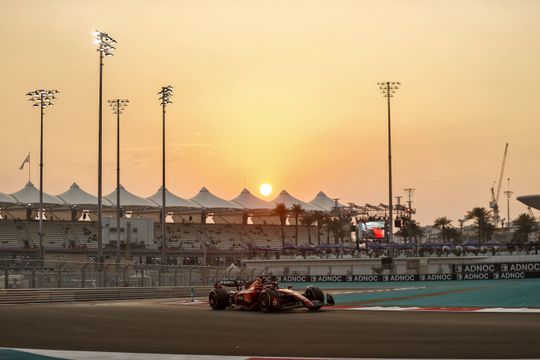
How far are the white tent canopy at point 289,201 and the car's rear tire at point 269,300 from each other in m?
119

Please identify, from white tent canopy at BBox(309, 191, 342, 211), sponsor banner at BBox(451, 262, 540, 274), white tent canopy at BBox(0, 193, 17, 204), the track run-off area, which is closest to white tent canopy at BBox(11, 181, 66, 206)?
white tent canopy at BBox(0, 193, 17, 204)

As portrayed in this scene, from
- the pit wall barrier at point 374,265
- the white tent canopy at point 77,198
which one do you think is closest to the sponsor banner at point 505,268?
the pit wall barrier at point 374,265

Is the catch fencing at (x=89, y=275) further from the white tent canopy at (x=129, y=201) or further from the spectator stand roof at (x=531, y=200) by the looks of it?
the white tent canopy at (x=129, y=201)

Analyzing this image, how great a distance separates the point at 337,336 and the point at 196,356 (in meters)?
4.01

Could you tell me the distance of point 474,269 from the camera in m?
73.8

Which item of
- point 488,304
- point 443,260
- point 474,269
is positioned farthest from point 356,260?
point 488,304

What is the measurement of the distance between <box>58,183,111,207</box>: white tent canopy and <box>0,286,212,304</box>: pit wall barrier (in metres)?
72.4

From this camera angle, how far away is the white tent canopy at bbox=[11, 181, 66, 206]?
11131cm

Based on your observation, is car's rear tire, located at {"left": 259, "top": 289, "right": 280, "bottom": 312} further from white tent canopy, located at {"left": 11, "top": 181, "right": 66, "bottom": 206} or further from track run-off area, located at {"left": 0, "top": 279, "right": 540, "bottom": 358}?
white tent canopy, located at {"left": 11, "top": 181, "right": 66, "bottom": 206}

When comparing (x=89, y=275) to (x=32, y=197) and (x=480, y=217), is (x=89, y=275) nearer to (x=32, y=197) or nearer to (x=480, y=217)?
(x=32, y=197)

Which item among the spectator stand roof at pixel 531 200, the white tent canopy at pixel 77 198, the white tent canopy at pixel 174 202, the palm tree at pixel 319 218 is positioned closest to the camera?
the spectator stand roof at pixel 531 200

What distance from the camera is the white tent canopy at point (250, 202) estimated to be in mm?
135875

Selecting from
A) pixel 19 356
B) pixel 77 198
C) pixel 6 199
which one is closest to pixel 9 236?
pixel 6 199

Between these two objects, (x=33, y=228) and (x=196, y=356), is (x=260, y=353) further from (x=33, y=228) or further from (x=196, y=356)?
(x=33, y=228)
